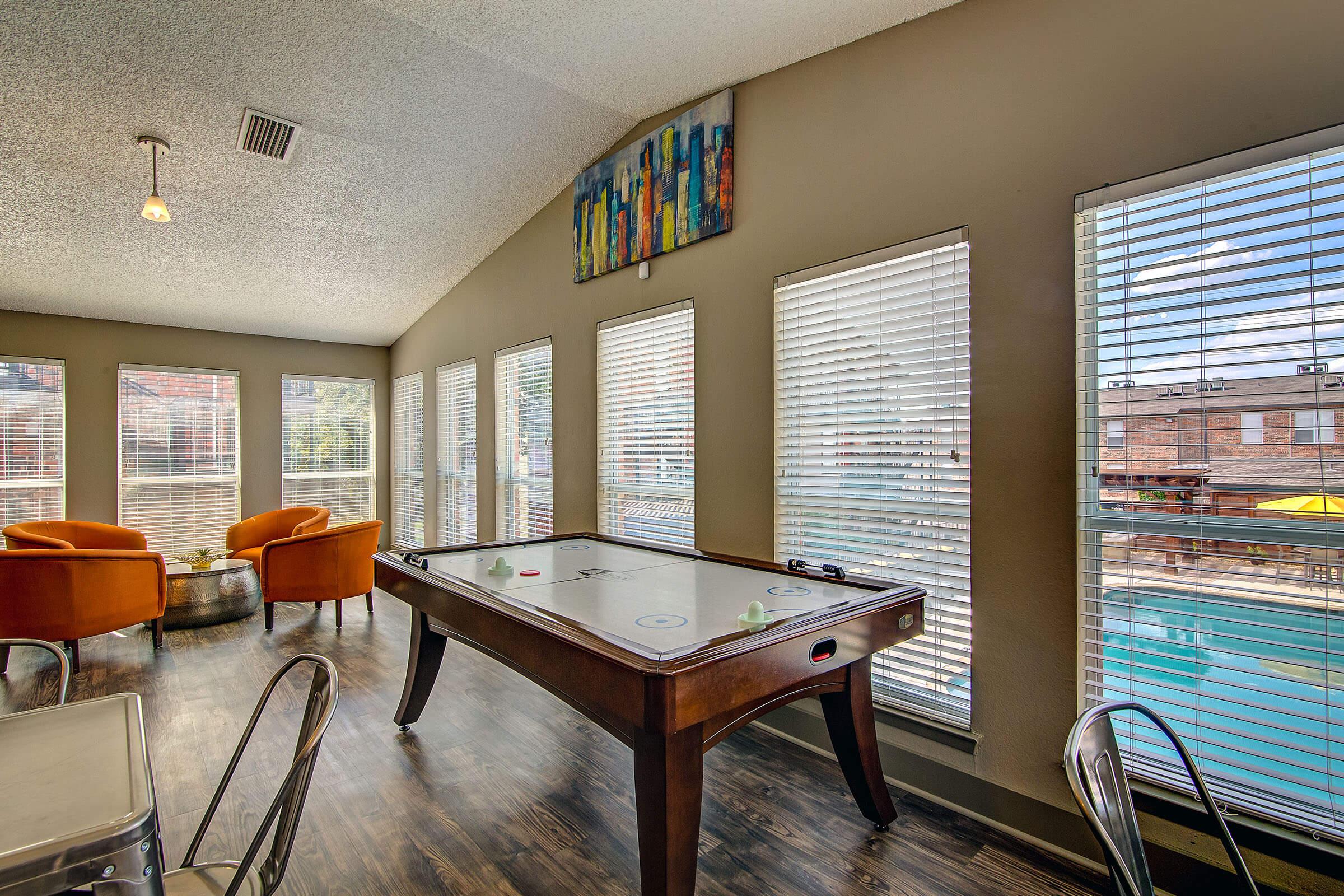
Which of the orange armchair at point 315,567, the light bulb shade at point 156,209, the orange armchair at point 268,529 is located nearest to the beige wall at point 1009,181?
the light bulb shade at point 156,209

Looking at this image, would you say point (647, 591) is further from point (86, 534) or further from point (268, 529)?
point (86, 534)

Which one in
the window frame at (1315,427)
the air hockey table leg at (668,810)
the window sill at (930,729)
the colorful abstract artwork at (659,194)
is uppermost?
the colorful abstract artwork at (659,194)

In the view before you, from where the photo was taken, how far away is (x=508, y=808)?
231 cm

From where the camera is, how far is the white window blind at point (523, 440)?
4.70 m

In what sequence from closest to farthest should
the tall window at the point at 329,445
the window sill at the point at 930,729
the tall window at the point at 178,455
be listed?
1. the window sill at the point at 930,729
2. the tall window at the point at 178,455
3. the tall window at the point at 329,445

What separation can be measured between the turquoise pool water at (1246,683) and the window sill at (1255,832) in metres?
0.05

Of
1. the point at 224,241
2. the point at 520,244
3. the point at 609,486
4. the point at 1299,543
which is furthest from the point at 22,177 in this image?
the point at 1299,543

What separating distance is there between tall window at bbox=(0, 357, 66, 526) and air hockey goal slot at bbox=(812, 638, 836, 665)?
7040 mm

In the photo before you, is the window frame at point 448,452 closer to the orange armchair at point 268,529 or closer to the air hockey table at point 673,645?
the orange armchair at point 268,529

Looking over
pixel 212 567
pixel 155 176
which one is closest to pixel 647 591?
pixel 155 176

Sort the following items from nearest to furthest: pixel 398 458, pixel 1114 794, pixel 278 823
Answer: pixel 1114 794
pixel 278 823
pixel 398 458

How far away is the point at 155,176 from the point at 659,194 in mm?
2684

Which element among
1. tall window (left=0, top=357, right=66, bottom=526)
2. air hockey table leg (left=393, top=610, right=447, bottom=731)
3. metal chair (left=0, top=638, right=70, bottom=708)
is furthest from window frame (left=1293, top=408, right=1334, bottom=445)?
tall window (left=0, top=357, right=66, bottom=526)

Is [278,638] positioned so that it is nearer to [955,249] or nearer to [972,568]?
[972,568]
